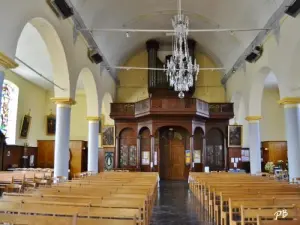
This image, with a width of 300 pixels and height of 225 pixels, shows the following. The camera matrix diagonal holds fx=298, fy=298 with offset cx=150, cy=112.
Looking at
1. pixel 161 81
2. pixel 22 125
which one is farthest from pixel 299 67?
pixel 22 125

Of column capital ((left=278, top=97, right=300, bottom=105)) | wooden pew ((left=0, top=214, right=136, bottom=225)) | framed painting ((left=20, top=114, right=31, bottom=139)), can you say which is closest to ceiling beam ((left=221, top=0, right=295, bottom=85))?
column capital ((left=278, top=97, right=300, bottom=105))

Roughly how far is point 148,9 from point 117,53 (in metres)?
3.69

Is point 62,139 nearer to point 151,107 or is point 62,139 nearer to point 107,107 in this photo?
point 151,107

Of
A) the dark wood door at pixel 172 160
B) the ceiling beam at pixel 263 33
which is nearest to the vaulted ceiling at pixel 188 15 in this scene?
the ceiling beam at pixel 263 33

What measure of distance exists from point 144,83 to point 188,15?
6323 millimetres

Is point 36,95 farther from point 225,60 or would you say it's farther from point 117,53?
point 225,60

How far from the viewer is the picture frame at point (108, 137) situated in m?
18.7

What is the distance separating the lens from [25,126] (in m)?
18.0

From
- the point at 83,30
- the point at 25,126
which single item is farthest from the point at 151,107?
the point at 25,126

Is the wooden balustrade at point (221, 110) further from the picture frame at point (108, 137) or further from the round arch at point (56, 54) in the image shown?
the round arch at point (56, 54)

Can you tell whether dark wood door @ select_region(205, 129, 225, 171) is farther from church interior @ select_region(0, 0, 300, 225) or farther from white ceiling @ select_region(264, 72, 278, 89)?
white ceiling @ select_region(264, 72, 278, 89)

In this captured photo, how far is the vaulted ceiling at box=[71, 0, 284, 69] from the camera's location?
38.3ft

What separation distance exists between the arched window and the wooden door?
9258 millimetres

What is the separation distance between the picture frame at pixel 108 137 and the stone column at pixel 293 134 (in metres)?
11.0
